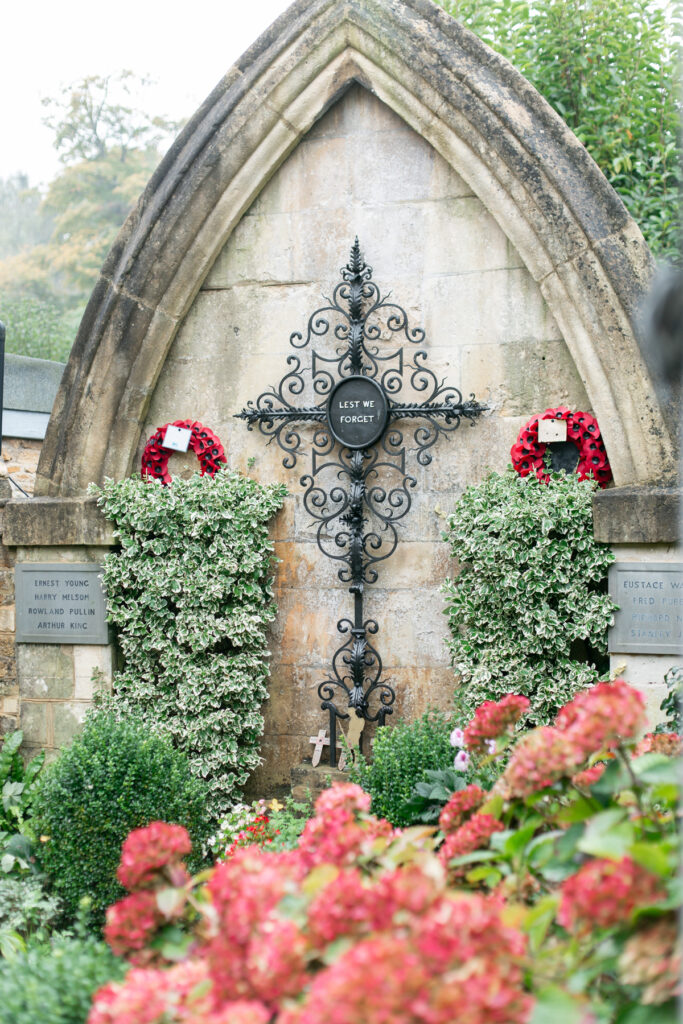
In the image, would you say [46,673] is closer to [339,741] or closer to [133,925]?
[339,741]

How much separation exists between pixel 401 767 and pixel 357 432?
6.27 feet

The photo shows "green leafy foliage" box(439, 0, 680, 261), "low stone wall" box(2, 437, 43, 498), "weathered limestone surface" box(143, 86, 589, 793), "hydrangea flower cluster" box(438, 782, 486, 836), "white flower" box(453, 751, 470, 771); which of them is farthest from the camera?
"low stone wall" box(2, 437, 43, 498)

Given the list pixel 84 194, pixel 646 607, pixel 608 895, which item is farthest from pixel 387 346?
pixel 84 194

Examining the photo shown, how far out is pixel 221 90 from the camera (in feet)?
16.3

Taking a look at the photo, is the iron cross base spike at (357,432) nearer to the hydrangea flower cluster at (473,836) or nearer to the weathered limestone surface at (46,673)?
the weathered limestone surface at (46,673)

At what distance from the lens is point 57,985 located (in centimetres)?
223

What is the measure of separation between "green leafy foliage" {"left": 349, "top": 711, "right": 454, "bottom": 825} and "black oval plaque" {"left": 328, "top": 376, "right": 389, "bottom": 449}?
1.67 meters

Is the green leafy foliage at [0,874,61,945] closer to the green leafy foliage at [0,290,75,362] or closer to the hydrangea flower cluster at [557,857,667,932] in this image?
the hydrangea flower cluster at [557,857,667,932]

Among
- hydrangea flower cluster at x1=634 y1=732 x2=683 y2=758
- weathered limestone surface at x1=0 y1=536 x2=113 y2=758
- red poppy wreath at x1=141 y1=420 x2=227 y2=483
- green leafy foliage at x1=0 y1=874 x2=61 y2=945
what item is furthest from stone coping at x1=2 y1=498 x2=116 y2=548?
hydrangea flower cluster at x1=634 y1=732 x2=683 y2=758

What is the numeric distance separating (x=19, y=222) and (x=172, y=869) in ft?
82.8

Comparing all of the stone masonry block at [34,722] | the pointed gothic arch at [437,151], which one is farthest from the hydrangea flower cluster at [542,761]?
the stone masonry block at [34,722]

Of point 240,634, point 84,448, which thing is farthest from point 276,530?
point 84,448

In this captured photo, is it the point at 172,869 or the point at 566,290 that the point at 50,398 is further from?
the point at 172,869

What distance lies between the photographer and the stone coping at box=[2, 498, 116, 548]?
198 inches
